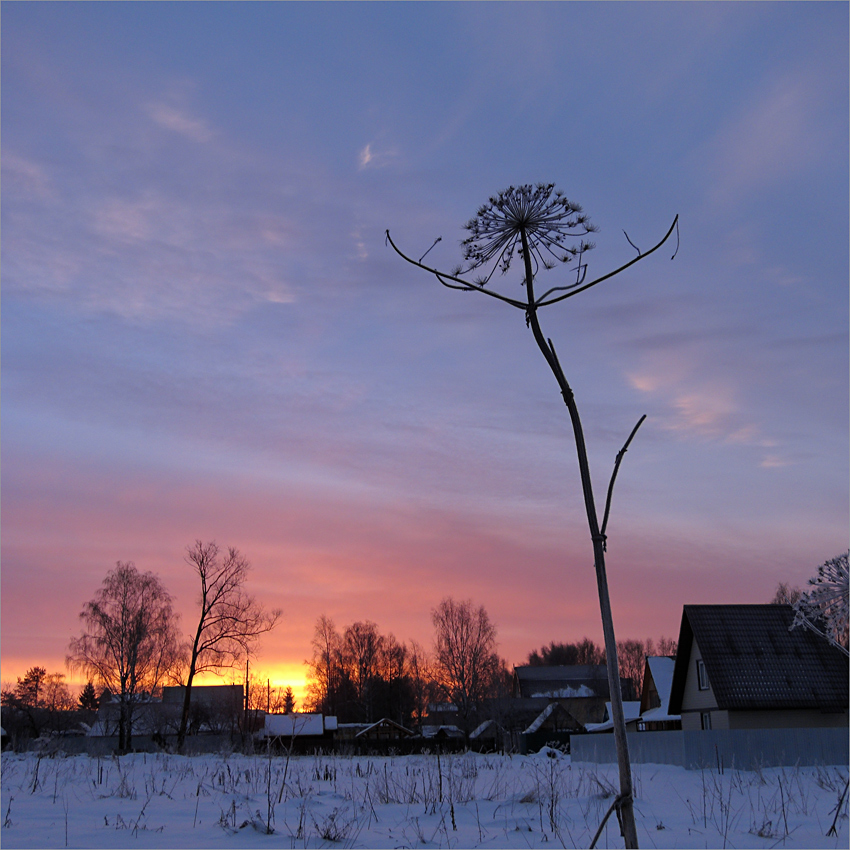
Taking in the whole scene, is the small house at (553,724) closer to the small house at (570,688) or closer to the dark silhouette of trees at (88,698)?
the small house at (570,688)

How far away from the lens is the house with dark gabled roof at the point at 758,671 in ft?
79.8

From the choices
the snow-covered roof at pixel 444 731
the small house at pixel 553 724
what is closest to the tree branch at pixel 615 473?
the small house at pixel 553 724

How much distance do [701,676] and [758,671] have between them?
220 cm

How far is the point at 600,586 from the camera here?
2.18 m

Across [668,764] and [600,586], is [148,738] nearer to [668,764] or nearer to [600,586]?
[668,764]

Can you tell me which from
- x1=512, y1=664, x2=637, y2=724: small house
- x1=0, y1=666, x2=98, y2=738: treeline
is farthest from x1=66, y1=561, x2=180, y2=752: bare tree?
x1=512, y1=664, x2=637, y2=724: small house

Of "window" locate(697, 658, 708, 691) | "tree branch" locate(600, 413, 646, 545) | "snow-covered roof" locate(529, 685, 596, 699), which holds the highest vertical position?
"tree branch" locate(600, 413, 646, 545)

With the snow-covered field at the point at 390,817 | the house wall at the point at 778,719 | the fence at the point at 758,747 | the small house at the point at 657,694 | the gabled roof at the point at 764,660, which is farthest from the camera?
the small house at the point at 657,694

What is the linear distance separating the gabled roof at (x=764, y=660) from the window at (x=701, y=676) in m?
0.98

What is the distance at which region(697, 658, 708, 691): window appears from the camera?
26272mm

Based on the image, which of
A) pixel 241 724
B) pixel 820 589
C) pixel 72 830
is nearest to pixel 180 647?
pixel 241 724

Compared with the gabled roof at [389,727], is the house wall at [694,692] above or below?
above

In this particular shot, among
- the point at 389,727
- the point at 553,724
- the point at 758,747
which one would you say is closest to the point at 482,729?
the point at 553,724

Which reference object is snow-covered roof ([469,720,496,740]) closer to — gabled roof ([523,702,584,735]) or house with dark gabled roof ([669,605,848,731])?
gabled roof ([523,702,584,735])
